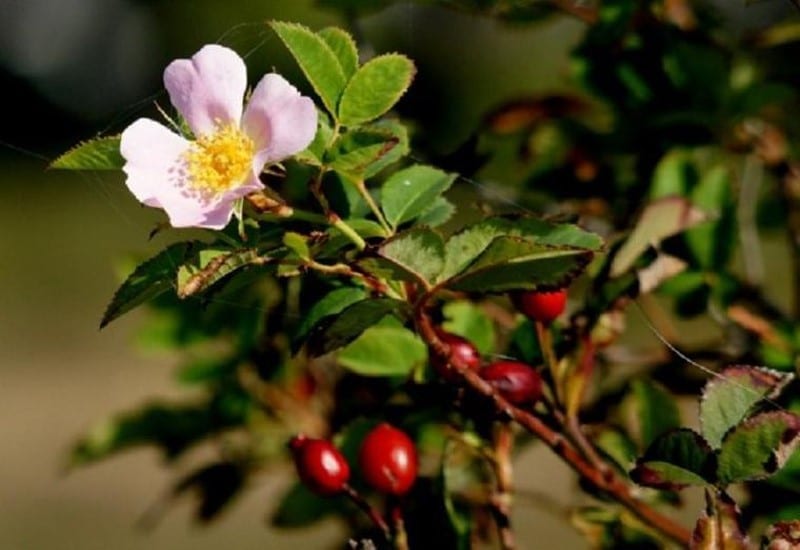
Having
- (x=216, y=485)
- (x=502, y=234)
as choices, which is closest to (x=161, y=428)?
(x=216, y=485)

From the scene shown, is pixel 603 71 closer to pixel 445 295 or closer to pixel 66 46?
pixel 445 295

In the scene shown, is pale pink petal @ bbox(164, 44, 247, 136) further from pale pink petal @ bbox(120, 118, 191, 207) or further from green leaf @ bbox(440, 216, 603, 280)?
green leaf @ bbox(440, 216, 603, 280)

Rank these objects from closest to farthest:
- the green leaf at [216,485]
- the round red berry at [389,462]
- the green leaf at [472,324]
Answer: the round red berry at [389,462] → the green leaf at [472,324] → the green leaf at [216,485]

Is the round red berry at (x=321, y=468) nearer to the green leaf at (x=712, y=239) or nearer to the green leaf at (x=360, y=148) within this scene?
the green leaf at (x=360, y=148)

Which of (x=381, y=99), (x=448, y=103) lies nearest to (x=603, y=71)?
(x=381, y=99)

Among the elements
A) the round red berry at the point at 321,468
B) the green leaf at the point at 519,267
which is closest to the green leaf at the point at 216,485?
the round red berry at the point at 321,468

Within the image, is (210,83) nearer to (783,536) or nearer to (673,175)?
(783,536)

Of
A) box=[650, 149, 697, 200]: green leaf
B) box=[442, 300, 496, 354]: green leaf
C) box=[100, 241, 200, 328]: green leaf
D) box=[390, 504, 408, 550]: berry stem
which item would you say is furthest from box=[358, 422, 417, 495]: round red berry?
box=[650, 149, 697, 200]: green leaf
